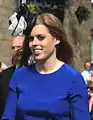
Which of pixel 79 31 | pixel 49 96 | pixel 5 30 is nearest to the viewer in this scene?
pixel 49 96

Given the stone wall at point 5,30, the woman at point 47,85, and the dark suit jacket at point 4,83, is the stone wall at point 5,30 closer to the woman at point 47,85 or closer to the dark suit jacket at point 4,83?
the dark suit jacket at point 4,83

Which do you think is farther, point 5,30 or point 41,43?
point 5,30

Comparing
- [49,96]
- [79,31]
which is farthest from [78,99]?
[79,31]

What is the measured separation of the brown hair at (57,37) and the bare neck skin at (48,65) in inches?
4.8

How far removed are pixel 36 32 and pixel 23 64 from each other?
38cm

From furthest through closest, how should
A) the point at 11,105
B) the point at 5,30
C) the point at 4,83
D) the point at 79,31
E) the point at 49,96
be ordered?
1. the point at 79,31
2. the point at 5,30
3. the point at 4,83
4. the point at 11,105
5. the point at 49,96

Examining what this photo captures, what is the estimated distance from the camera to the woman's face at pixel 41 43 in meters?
2.76

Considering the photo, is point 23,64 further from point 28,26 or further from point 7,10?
point 7,10

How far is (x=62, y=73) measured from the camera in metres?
2.78

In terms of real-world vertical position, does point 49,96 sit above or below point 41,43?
below

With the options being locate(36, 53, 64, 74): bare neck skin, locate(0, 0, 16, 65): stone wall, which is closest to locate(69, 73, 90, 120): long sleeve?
locate(36, 53, 64, 74): bare neck skin

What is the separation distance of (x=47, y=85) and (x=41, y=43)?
23 cm

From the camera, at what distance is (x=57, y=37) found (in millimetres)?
2865

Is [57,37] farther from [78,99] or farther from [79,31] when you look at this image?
[79,31]
